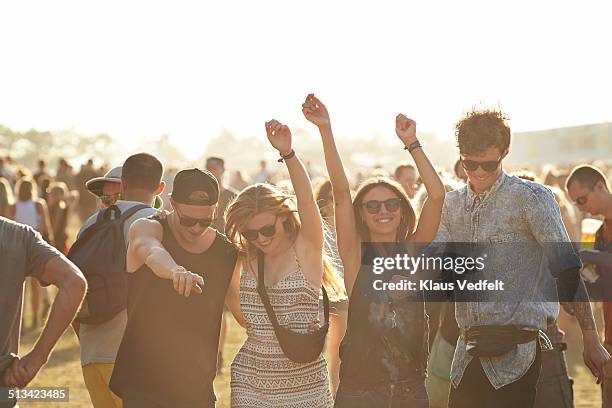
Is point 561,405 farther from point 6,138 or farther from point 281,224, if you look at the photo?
point 6,138

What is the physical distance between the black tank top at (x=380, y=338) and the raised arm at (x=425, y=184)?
283mm

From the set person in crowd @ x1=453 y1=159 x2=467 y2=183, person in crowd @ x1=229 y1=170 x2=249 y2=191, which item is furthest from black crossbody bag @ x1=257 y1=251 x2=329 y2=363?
person in crowd @ x1=229 y1=170 x2=249 y2=191

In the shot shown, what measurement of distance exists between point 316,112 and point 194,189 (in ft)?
2.40

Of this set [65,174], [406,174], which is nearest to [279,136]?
[406,174]

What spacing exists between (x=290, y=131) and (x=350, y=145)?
171238 mm

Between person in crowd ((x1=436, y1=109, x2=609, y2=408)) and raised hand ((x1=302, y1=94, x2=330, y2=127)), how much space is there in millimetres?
675

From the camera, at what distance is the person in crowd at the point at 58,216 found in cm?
1513

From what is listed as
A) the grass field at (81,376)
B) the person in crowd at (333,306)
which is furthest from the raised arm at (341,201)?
the grass field at (81,376)

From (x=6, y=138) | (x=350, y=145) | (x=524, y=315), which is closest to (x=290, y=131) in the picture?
(x=524, y=315)

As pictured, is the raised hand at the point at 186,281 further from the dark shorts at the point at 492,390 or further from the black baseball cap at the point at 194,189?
the dark shorts at the point at 492,390

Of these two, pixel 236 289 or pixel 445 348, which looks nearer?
pixel 236 289

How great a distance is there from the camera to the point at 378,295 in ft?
17.6

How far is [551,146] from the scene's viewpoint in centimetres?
6812

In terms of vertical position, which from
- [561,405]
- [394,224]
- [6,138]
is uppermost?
[6,138]
